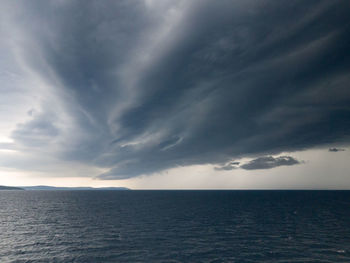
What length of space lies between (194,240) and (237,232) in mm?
16158

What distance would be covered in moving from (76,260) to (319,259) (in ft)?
152

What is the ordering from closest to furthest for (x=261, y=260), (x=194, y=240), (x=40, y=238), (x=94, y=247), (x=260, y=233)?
(x=261, y=260)
(x=94, y=247)
(x=194, y=240)
(x=40, y=238)
(x=260, y=233)

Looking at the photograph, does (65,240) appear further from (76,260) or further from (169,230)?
(169,230)

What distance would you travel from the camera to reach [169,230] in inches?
2421

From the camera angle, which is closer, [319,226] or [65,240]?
[65,240]

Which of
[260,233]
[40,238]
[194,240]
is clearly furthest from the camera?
[260,233]

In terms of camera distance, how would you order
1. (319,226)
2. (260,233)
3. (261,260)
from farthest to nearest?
(319,226) → (260,233) → (261,260)

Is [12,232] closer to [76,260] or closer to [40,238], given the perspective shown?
[40,238]

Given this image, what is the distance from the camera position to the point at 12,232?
201ft

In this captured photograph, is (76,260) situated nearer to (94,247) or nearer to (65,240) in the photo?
(94,247)

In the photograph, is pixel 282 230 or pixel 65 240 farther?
pixel 282 230

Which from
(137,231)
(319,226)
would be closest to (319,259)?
(319,226)

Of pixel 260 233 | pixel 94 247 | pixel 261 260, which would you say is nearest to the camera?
pixel 261 260

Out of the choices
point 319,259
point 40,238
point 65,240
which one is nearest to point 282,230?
point 319,259
